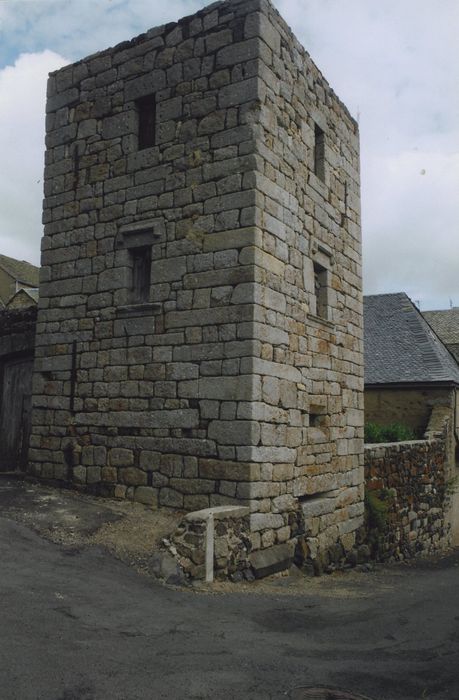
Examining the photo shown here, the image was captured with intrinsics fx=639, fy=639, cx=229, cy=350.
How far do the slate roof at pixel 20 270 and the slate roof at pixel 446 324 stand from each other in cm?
1786

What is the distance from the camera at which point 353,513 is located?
9461mm

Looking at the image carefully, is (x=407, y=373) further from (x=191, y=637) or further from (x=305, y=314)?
(x=191, y=637)

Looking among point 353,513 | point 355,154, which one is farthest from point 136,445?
point 355,154

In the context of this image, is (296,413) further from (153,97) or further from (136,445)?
(153,97)

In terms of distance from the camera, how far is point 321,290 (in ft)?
30.0

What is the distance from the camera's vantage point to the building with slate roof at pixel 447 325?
2489cm

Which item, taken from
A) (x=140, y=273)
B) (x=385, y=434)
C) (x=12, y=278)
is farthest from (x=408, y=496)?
(x=12, y=278)

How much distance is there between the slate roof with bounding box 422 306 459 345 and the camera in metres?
25.2

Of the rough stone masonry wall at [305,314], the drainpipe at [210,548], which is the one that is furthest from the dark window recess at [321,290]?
the drainpipe at [210,548]

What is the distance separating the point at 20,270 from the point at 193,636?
28.7 m

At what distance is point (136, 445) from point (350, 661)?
4.13 metres

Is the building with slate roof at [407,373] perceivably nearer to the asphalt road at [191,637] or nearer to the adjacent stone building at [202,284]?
the adjacent stone building at [202,284]

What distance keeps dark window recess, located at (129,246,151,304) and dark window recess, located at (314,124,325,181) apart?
2870mm

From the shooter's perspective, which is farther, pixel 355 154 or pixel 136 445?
pixel 355 154
